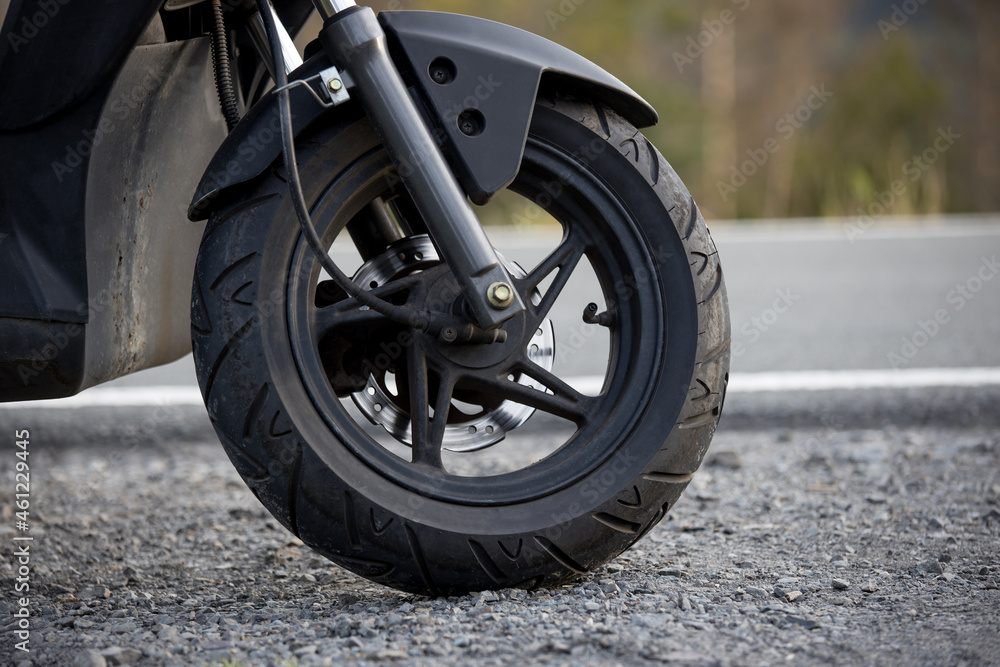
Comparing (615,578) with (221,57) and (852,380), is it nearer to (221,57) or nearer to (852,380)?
(221,57)

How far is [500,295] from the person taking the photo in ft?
5.68

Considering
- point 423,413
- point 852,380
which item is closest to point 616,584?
point 423,413

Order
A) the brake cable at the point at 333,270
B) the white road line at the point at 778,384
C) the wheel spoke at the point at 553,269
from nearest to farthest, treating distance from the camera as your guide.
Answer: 1. the brake cable at the point at 333,270
2. the wheel spoke at the point at 553,269
3. the white road line at the point at 778,384

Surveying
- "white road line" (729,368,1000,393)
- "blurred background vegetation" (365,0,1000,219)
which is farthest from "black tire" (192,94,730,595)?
"blurred background vegetation" (365,0,1000,219)

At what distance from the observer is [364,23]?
67.6 inches

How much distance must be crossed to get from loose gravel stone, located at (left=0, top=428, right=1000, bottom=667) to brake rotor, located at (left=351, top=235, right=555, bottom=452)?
1.16ft

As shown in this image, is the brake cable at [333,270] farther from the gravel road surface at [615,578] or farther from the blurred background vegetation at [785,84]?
the blurred background vegetation at [785,84]

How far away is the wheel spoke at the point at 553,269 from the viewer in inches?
73.5

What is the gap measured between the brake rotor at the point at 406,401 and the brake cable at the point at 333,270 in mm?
156

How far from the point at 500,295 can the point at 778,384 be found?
7.41 ft

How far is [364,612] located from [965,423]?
97.0 inches

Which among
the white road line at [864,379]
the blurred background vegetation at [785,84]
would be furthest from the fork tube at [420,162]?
the blurred background vegetation at [785,84]

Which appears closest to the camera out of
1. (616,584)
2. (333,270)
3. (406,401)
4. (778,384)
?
(333,270)

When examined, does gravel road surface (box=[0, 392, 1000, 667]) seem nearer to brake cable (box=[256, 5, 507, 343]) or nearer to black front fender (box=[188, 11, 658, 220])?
brake cable (box=[256, 5, 507, 343])
